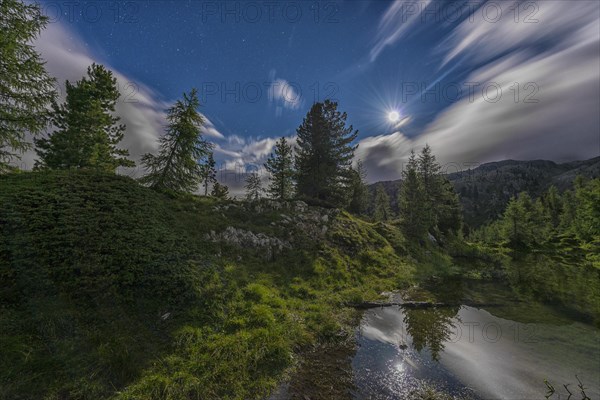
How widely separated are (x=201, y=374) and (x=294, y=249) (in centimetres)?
1334

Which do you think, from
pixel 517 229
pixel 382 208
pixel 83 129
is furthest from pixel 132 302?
pixel 382 208

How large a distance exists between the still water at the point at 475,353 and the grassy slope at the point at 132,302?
2234 millimetres

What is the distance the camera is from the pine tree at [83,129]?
2378 centimetres

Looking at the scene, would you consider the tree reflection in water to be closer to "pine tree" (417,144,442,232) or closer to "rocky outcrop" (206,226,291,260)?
"rocky outcrop" (206,226,291,260)

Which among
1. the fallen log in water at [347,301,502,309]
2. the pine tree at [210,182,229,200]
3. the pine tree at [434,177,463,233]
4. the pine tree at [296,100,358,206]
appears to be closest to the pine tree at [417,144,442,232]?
the pine tree at [434,177,463,233]

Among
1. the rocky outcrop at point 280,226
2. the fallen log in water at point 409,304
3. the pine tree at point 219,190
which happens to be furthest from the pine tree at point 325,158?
the pine tree at point 219,190

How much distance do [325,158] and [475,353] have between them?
27.4m

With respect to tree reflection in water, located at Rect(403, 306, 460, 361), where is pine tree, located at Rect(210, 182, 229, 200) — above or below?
above

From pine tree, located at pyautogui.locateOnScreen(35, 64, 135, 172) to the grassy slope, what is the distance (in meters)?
11.9

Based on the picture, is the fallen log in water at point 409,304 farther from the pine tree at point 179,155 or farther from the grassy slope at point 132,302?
the pine tree at point 179,155

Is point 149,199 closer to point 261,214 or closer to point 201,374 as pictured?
point 261,214

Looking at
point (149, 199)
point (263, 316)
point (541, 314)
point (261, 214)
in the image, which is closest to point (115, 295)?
point (263, 316)

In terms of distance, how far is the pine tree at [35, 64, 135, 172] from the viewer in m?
23.8

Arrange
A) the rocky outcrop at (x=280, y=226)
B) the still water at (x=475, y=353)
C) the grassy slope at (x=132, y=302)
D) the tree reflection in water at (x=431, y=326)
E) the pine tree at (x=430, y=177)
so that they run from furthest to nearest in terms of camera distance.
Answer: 1. the pine tree at (x=430, y=177)
2. the rocky outcrop at (x=280, y=226)
3. the tree reflection in water at (x=431, y=326)
4. the still water at (x=475, y=353)
5. the grassy slope at (x=132, y=302)
